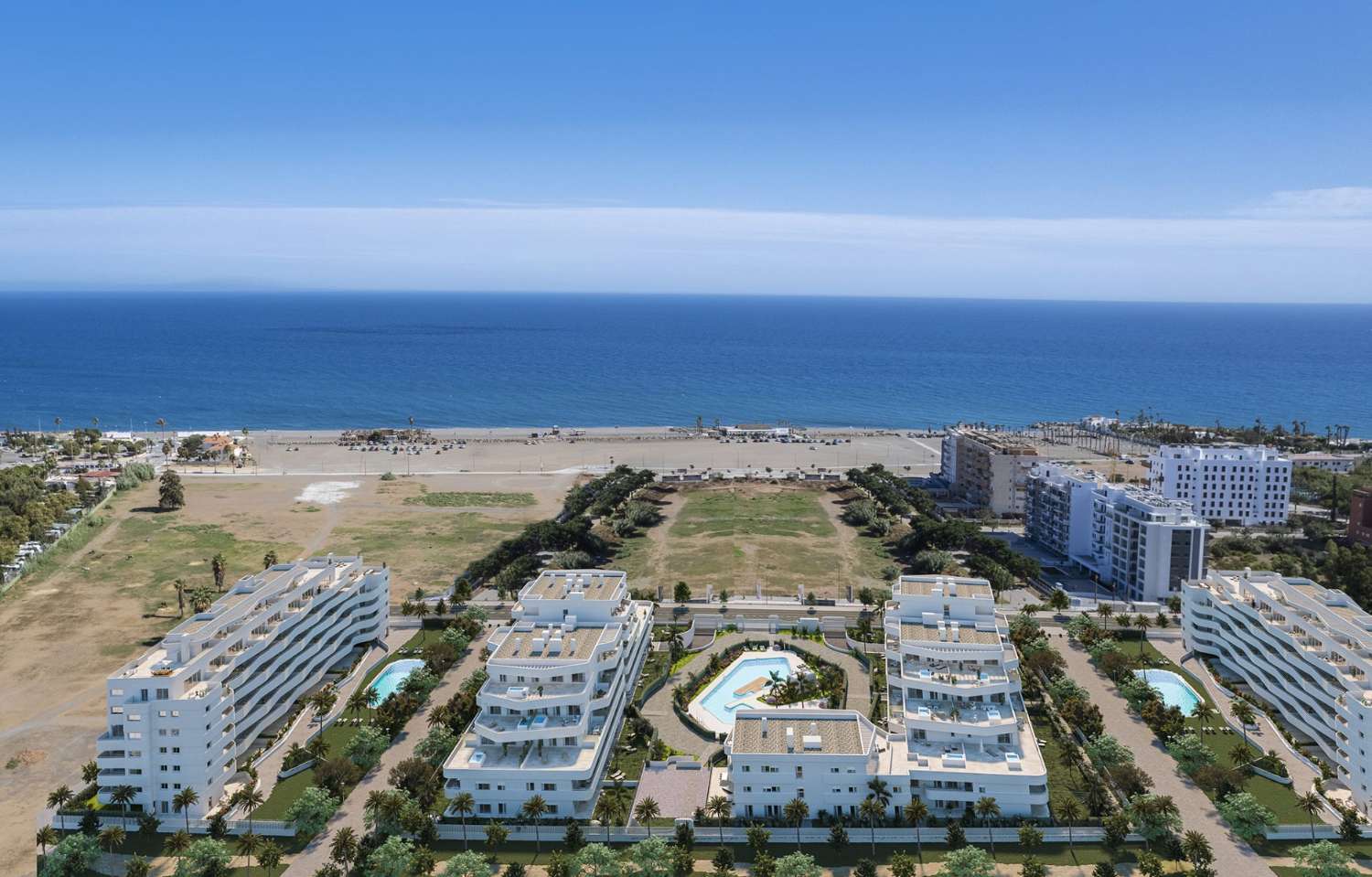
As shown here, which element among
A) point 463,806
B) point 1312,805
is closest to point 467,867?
point 463,806

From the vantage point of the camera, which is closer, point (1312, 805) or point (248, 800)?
point (1312, 805)

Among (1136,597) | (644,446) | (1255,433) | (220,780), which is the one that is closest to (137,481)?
(644,446)

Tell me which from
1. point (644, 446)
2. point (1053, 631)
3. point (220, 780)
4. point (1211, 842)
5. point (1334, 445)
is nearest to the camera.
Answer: point (1211, 842)

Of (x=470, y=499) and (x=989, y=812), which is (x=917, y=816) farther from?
(x=470, y=499)

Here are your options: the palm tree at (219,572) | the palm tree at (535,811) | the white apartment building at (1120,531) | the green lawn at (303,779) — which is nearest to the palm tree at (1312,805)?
the white apartment building at (1120,531)

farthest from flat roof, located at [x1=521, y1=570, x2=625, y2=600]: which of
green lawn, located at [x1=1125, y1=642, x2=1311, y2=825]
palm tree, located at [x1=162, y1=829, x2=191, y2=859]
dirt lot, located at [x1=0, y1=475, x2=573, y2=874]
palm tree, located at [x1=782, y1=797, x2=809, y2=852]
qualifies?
green lawn, located at [x1=1125, y1=642, x2=1311, y2=825]

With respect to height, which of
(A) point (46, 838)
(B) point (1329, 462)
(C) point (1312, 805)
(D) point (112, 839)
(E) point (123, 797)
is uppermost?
(B) point (1329, 462)

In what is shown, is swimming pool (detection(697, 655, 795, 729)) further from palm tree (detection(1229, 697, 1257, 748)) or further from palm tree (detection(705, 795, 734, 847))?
palm tree (detection(1229, 697, 1257, 748))

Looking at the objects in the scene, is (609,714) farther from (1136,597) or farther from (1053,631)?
(1136,597)
